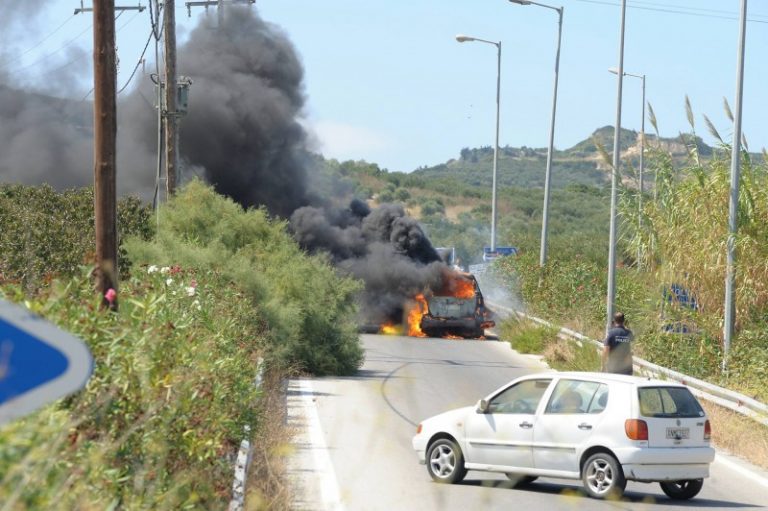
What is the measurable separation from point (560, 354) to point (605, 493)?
1622cm

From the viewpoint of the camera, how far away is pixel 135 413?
7059 mm

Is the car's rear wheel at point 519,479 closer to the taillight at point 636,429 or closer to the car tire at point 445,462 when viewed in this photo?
the car tire at point 445,462

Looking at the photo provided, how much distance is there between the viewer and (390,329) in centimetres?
3844

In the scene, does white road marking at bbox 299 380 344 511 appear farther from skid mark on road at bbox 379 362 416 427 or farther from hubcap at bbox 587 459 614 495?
hubcap at bbox 587 459 614 495

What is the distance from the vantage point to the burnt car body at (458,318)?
1436 inches

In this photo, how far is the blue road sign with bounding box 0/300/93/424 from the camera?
10.2 feet

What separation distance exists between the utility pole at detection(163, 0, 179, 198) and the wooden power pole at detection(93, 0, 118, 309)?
15543 mm

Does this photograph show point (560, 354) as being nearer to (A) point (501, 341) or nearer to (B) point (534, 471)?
(A) point (501, 341)

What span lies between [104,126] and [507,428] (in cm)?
516

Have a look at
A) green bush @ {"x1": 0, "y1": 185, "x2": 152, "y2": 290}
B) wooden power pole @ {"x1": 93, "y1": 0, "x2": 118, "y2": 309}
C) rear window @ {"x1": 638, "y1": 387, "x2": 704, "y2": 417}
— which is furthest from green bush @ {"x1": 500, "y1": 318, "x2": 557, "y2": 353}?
wooden power pole @ {"x1": 93, "y1": 0, "x2": 118, "y2": 309}

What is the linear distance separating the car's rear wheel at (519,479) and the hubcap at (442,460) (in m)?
0.61

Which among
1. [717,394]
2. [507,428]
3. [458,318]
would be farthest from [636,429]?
[458,318]

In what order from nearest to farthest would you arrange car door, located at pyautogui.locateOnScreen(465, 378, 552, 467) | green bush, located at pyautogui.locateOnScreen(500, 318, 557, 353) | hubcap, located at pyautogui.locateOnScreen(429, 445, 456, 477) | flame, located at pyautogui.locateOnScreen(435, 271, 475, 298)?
car door, located at pyautogui.locateOnScreen(465, 378, 552, 467), hubcap, located at pyautogui.locateOnScreen(429, 445, 456, 477), green bush, located at pyautogui.locateOnScreen(500, 318, 557, 353), flame, located at pyautogui.locateOnScreen(435, 271, 475, 298)

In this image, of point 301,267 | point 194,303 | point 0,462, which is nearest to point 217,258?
point 301,267
